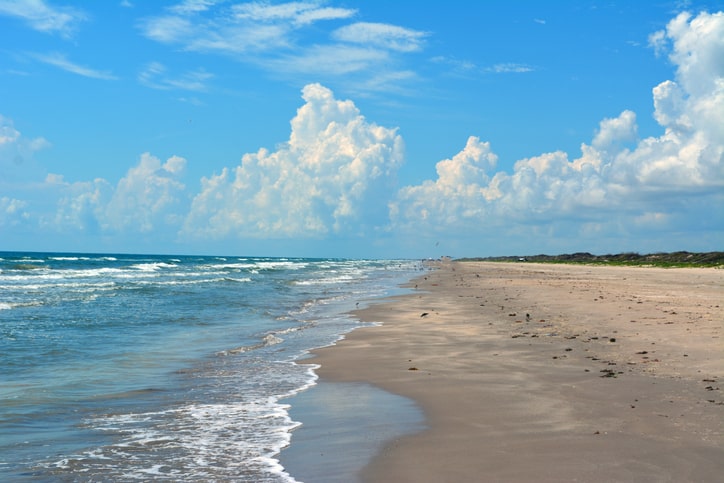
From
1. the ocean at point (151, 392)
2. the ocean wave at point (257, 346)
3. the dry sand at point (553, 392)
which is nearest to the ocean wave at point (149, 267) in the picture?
the ocean at point (151, 392)

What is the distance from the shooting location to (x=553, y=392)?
9.38 metres

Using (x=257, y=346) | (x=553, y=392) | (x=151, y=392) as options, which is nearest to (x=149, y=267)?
(x=257, y=346)

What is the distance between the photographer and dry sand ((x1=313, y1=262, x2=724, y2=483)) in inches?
Result: 238

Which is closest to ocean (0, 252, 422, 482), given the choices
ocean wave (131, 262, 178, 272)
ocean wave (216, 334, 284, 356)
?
ocean wave (216, 334, 284, 356)

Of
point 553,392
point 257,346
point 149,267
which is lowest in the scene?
point 149,267

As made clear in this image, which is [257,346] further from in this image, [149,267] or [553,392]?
[149,267]

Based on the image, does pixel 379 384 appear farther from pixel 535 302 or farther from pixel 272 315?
pixel 535 302

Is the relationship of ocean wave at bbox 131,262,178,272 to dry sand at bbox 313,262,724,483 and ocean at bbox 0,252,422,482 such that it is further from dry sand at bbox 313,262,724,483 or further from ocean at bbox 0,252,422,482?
dry sand at bbox 313,262,724,483

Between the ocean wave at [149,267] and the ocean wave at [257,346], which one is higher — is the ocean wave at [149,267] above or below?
below

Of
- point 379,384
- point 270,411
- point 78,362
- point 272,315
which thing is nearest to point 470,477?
point 270,411

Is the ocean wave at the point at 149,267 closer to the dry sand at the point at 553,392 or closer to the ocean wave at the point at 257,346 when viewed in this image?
the ocean wave at the point at 257,346

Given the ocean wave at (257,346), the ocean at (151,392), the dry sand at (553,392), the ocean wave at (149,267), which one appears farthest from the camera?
the ocean wave at (149,267)

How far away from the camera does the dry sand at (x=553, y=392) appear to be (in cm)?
→ 605

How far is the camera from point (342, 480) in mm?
5832
